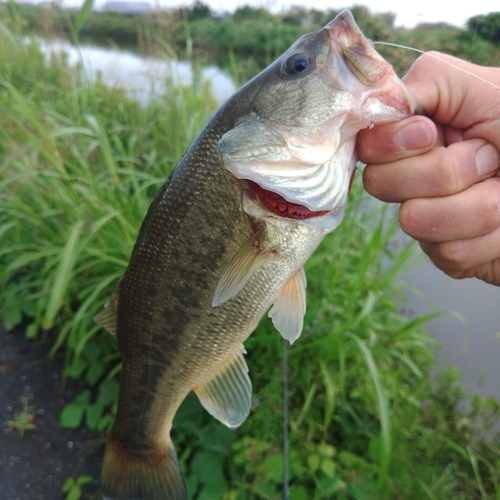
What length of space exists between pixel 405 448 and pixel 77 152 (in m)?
2.52

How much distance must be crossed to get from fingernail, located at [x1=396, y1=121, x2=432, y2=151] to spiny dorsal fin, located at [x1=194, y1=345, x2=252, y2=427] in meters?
0.84

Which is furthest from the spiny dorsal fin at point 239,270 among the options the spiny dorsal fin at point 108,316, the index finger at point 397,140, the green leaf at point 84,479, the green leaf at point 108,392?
the green leaf at point 84,479

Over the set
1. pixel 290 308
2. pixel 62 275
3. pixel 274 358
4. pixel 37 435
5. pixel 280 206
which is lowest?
pixel 37 435

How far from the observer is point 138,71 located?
364cm

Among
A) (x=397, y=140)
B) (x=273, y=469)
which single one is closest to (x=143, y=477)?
(x=273, y=469)

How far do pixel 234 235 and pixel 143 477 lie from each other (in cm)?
104

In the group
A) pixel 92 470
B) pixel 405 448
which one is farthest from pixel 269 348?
pixel 92 470

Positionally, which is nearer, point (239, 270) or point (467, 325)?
point (239, 270)

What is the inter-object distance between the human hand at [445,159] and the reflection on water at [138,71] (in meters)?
2.17

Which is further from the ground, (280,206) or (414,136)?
(414,136)

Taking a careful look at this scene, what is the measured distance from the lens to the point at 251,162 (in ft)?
3.07

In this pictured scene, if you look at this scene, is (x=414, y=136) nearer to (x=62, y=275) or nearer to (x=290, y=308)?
(x=290, y=308)

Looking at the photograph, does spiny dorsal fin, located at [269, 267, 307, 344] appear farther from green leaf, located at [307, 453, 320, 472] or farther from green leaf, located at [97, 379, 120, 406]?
green leaf, located at [97, 379, 120, 406]

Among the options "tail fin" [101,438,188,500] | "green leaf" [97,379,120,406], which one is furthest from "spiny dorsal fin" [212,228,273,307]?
"green leaf" [97,379,120,406]
